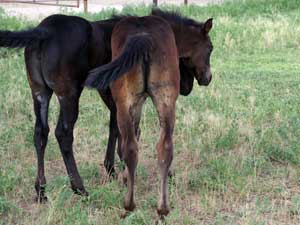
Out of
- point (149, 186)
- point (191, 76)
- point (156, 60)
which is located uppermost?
point (156, 60)

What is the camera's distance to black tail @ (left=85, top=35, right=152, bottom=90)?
4.54m

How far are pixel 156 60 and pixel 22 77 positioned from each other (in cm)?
469

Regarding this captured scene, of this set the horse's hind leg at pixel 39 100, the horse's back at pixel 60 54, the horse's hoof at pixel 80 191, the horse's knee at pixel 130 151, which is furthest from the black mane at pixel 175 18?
the horse's hoof at pixel 80 191

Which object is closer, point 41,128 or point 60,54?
point 60,54

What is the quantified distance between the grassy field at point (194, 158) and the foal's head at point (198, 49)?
0.95 m

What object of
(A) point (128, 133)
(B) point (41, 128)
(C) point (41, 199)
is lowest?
(C) point (41, 199)

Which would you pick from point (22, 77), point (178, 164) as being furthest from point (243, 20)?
point (178, 164)

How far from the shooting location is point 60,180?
5.36 metres

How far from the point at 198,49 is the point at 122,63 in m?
1.32

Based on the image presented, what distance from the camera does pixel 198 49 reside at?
5.68 m

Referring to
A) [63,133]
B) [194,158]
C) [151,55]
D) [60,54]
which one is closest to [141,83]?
[151,55]

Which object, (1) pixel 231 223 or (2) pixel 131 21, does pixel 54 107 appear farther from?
(1) pixel 231 223

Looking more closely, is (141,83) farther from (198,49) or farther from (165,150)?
(198,49)

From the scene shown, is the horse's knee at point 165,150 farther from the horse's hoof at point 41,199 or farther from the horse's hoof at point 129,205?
the horse's hoof at point 41,199
